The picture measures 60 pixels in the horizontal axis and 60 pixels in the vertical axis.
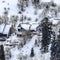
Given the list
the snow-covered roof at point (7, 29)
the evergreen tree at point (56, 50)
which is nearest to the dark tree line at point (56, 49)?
the evergreen tree at point (56, 50)

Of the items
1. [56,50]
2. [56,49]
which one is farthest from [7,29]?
[56,50]

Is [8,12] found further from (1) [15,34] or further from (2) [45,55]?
(2) [45,55]

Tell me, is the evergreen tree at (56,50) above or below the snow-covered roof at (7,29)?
above

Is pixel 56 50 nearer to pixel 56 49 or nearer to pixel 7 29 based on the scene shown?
pixel 56 49

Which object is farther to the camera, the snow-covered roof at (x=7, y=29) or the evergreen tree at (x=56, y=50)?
the snow-covered roof at (x=7, y=29)

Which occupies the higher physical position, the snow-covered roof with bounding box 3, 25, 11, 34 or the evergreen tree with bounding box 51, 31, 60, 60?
the evergreen tree with bounding box 51, 31, 60, 60

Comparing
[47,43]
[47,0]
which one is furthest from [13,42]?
[47,0]

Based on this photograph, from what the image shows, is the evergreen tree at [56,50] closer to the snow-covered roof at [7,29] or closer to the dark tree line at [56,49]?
the dark tree line at [56,49]

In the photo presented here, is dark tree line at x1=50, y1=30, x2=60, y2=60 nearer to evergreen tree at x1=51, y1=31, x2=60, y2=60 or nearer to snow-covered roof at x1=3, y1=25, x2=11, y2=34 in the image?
evergreen tree at x1=51, y1=31, x2=60, y2=60

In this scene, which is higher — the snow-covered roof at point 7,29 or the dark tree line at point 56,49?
the dark tree line at point 56,49

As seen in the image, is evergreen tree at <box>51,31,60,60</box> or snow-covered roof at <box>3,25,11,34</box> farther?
snow-covered roof at <box>3,25,11,34</box>

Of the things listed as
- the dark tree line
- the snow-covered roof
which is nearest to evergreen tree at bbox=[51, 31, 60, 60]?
the dark tree line
